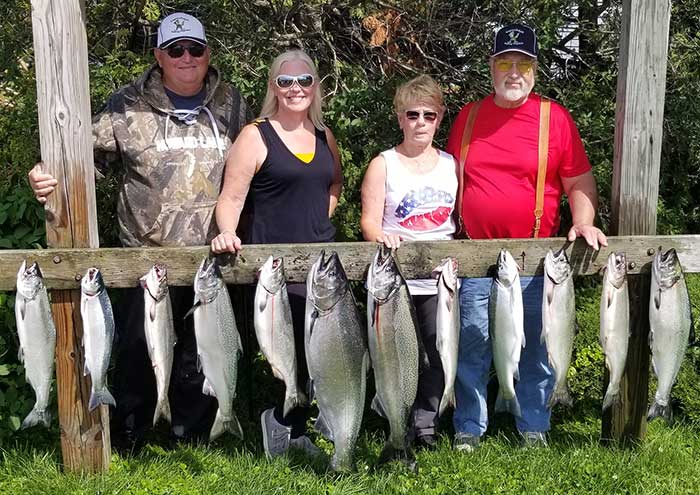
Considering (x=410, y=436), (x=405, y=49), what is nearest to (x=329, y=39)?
(x=405, y=49)

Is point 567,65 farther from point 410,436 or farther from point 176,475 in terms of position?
point 176,475

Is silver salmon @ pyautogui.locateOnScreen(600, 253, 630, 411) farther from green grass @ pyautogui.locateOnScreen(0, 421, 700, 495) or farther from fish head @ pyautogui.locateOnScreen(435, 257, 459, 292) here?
fish head @ pyautogui.locateOnScreen(435, 257, 459, 292)

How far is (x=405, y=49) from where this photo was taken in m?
5.98

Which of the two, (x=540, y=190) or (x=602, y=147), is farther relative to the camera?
(x=602, y=147)

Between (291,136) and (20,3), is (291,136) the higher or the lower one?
the lower one

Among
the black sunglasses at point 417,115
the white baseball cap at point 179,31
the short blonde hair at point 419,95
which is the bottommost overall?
the black sunglasses at point 417,115

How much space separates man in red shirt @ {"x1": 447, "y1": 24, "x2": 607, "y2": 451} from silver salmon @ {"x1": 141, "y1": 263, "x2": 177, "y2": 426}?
1.55m

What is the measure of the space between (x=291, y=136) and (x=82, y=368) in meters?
1.54

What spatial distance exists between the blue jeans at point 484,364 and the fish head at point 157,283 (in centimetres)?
156

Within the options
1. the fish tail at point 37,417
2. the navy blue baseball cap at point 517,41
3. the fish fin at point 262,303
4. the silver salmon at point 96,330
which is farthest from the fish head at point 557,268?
the fish tail at point 37,417

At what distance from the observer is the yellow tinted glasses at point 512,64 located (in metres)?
3.78

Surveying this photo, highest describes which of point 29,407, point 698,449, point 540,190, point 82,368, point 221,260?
point 540,190

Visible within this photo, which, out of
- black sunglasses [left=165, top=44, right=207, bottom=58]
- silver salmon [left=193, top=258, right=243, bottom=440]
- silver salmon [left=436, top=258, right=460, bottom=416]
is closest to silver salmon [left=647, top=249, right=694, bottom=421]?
silver salmon [left=436, top=258, right=460, bottom=416]

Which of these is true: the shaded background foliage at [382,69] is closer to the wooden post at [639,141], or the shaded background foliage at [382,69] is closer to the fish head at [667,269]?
the wooden post at [639,141]
